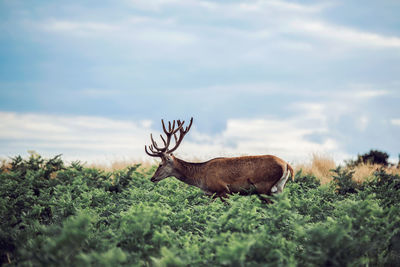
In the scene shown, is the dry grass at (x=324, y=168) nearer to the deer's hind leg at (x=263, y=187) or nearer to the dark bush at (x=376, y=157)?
the dark bush at (x=376, y=157)

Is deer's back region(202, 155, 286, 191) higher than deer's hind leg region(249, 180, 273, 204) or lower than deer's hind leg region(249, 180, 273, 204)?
higher

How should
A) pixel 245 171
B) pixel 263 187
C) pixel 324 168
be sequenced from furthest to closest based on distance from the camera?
1. pixel 324 168
2. pixel 245 171
3. pixel 263 187

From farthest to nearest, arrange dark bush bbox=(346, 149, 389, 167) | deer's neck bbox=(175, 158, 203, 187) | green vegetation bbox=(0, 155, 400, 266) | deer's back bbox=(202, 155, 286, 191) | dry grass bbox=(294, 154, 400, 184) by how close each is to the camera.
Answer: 1. dark bush bbox=(346, 149, 389, 167)
2. dry grass bbox=(294, 154, 400, 184)
3. deer's neck bbox=(175, 158, 203, 187)
4. deer's back bbox=(202, 155, 286, 191)
5. green vegetation bbox=(0, 155, 400, 266)

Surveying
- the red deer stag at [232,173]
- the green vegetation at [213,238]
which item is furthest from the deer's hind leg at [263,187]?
the green vegetation at [213,238]

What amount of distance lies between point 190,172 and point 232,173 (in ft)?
4.32

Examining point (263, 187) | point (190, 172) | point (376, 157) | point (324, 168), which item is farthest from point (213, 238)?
point (376, 157)

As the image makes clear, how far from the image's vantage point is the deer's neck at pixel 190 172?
9.80 meters

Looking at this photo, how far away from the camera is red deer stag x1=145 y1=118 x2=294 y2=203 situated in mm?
8719

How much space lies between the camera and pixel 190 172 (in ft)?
32.6

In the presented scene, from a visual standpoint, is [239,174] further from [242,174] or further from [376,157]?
[376,157]

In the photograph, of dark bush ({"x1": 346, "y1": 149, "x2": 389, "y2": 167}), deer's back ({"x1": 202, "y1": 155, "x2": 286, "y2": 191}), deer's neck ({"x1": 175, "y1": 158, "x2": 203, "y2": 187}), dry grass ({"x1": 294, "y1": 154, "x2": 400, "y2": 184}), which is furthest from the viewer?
dark bush ({"x1": 346, "y1": 149, "x2": 389, "y2": 167})

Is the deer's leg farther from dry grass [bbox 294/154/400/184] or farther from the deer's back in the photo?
dry grass [bbox 294/154/400/184]

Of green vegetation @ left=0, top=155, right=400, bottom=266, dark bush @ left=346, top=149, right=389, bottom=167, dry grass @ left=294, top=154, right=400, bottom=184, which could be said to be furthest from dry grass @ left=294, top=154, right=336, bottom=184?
green vegetation @ left=0, top=155, right=400, bottom=266

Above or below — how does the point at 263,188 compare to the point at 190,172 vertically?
below
